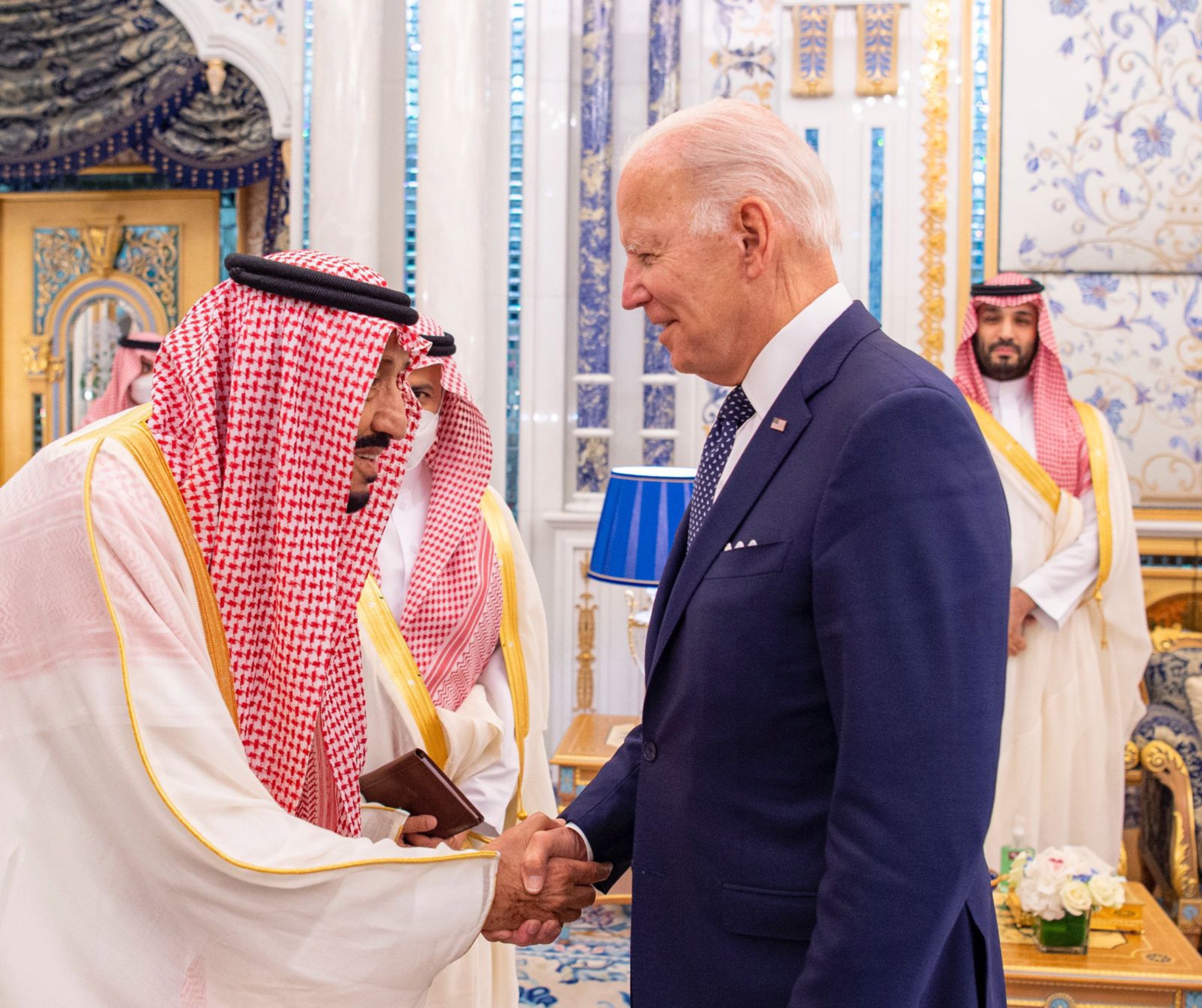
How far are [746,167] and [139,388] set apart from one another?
13.7 ft

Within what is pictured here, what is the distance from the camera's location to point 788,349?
153 centimetres

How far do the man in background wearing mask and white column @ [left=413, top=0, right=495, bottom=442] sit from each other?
1360 millimetres

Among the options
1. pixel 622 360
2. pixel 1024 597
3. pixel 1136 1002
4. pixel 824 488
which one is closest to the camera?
pixel 824 488

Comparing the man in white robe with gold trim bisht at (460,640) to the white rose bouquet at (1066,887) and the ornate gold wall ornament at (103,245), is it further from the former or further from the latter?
the ornate gold wall ornament at (103,245)

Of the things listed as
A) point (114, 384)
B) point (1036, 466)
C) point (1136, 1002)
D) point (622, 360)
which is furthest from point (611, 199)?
point (1136, 1002)

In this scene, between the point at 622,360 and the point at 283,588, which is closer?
the point at 283,588

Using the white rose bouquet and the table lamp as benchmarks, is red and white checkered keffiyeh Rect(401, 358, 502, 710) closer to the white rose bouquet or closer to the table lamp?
the table lamp

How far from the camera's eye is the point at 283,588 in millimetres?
1583

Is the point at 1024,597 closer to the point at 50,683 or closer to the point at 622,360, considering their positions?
the point at 622,360

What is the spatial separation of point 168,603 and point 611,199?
368 centimetres

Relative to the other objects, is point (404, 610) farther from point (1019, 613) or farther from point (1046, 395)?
point (1046, 395)

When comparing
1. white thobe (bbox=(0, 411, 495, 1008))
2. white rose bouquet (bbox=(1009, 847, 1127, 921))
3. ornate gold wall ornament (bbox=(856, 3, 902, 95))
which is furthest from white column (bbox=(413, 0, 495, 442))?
white thobe (bbox=(0, 411, 495, 1008))

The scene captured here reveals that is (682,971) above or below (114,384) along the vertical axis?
below

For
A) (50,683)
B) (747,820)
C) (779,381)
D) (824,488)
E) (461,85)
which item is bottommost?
(747,820)
